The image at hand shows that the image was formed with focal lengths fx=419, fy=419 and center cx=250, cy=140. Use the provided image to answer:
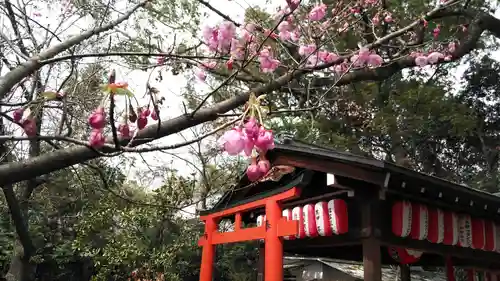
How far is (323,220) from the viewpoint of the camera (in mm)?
5707

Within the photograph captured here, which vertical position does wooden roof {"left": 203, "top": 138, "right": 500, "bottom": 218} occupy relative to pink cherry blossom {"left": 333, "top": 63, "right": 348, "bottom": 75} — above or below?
below

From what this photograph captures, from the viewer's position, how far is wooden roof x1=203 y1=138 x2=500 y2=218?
500 cm

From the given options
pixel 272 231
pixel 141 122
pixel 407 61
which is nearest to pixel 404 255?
pixel 272 231

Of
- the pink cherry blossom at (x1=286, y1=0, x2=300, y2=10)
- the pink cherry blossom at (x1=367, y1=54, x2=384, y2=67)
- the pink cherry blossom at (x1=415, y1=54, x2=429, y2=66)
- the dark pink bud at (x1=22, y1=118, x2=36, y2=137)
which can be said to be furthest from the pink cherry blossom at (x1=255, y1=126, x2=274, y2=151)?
the pink cherry blossom at (x1=415, y1=54, x2=429, y2=66)

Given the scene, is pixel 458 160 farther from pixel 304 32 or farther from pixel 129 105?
pixel 129 105

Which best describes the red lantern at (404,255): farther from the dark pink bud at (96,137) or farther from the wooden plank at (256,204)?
the dark pink bud at (96,137)

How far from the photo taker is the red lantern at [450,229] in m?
6.12

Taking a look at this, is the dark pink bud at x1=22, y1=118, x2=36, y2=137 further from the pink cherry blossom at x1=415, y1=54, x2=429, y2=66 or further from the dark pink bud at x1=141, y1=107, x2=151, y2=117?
the pink cherry blossom at x1=415, y1=54, x2=429, y2=66

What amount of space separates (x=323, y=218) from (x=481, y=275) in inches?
238

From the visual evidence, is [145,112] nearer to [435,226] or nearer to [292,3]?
[292,3]

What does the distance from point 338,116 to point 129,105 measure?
11.7 m

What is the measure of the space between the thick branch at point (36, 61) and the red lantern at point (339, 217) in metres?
3.45

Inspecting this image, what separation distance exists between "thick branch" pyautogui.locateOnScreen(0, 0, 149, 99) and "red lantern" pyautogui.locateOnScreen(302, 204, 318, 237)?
3565mm

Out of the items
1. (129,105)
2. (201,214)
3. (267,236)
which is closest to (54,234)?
(201,214)
